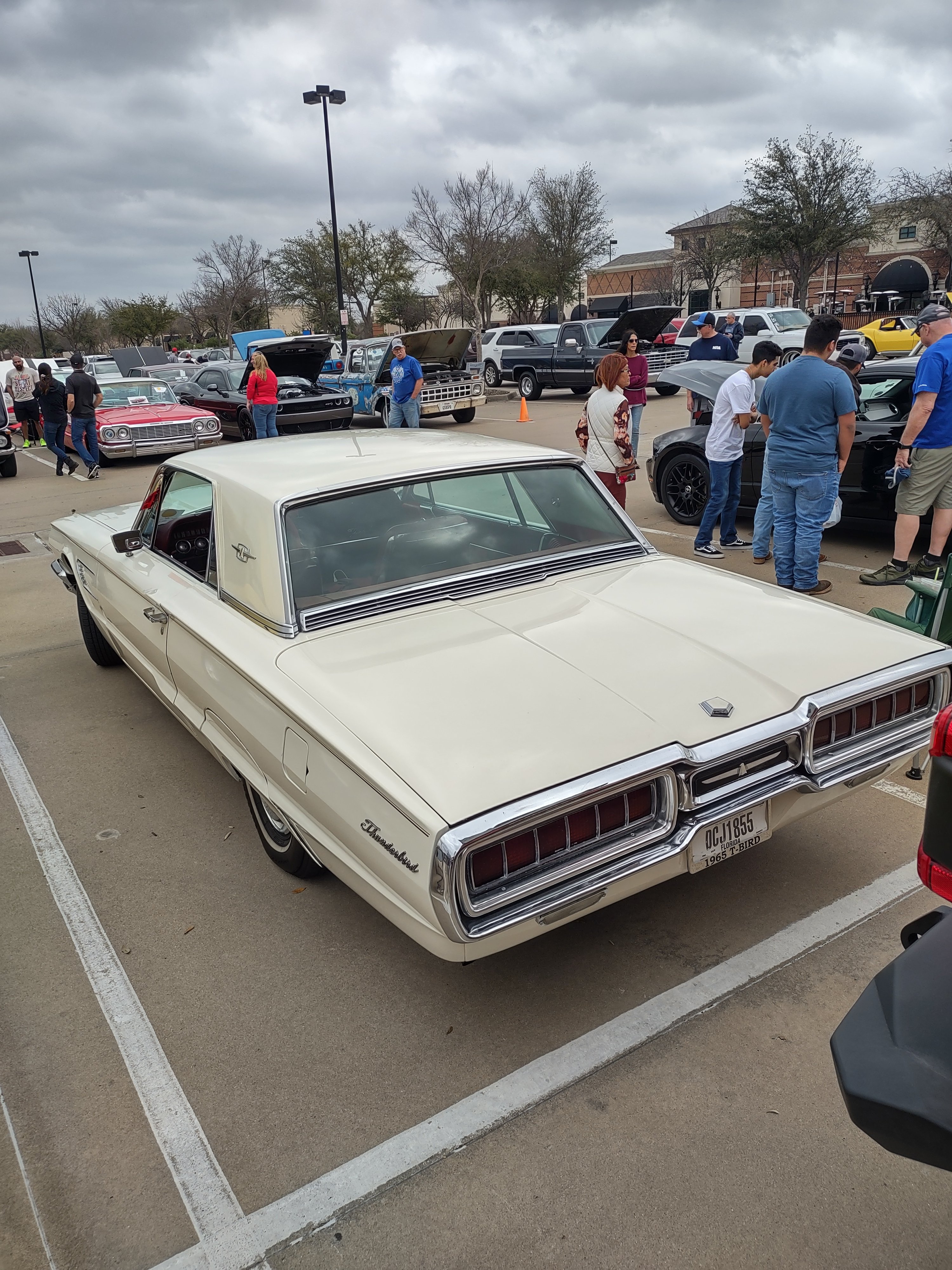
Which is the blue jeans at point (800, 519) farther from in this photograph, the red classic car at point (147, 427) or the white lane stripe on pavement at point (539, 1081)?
the red classic car at point (147, 427)

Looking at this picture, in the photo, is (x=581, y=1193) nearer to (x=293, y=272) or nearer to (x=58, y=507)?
(x=58, y=507)

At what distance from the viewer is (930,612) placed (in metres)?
4.86

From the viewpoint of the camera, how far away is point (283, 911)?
340 centimetres

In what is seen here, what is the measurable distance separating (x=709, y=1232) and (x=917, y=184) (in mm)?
49167

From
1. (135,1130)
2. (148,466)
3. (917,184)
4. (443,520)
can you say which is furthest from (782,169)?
(135,1130)

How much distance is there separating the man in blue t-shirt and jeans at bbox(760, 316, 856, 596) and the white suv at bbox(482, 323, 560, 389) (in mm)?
16632

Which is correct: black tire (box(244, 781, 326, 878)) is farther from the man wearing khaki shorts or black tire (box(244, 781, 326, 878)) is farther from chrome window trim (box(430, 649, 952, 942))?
the man wearing khaki shorts

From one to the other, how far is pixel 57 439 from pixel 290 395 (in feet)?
12.7

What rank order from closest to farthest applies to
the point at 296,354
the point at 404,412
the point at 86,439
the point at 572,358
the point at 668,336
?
the point at 404,412 → the point at 86,439 → the point at 296,354 → the point at 572,358 → the point at 668,336

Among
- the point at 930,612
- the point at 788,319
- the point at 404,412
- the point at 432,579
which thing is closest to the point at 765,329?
the point at 788,319

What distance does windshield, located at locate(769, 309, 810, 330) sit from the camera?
22.6 m

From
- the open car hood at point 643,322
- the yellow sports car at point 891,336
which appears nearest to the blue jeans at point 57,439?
the open car hood at point 643,322

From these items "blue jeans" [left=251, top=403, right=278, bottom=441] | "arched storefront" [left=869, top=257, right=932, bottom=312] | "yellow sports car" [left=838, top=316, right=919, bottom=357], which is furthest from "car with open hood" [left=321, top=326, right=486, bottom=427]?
"arched storefront" [left=869, top=257, right=932, bottom=312]

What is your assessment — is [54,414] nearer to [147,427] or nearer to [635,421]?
[147,427]
